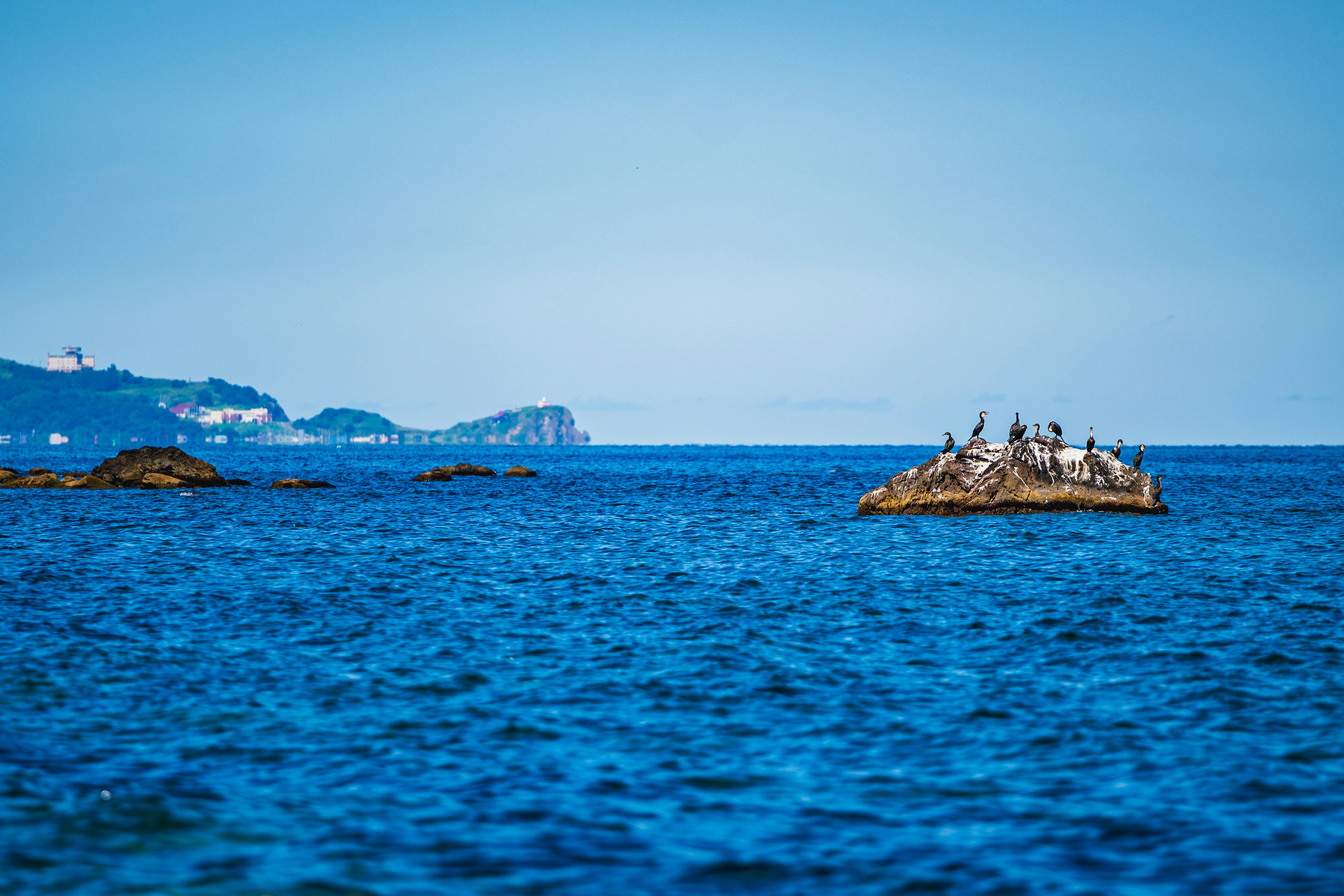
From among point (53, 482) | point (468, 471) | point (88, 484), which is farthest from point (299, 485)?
point (468, 471)

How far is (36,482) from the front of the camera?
226 feet

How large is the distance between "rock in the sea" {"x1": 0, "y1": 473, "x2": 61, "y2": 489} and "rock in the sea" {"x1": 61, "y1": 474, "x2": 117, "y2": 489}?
0.79 metres

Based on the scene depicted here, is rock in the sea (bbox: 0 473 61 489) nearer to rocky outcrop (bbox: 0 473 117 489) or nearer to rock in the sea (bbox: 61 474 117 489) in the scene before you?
rocky outcrop (bbox: 0 473 117 489)

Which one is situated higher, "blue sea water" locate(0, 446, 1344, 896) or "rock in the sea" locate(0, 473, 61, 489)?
"rock in the sea" locate(0, 473, 61, 489)

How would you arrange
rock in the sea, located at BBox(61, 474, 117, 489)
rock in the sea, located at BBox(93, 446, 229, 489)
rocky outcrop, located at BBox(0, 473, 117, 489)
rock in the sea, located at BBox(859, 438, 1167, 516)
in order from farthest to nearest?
rock in the sea, located at BBox(93, 446, 229, 489)
rocky outcrop, located at BBox(0, 473, 117, 489)
rock in the sea, located at BBox(61, 474, 117, 489)
rock in the sea, located at BBox(859, 438, 1167, 516)

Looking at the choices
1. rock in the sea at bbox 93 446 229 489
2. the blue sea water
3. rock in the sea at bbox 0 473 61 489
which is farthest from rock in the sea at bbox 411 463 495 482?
the blue sea water

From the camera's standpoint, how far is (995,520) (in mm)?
45312

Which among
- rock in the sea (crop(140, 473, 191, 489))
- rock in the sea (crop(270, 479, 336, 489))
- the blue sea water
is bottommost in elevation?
the blue sea water

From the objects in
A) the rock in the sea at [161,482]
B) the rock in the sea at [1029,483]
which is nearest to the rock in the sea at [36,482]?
the rock in the sea at [161,482]

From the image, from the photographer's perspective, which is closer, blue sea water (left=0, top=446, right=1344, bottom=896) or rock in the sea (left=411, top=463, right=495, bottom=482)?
blue sea water (left=0, top=446, right=1344, bottom=896)

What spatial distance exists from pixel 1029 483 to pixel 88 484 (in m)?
53.8

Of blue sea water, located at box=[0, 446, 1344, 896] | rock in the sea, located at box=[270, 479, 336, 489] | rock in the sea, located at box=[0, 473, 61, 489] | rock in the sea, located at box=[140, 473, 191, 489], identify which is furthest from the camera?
rock in the sea, located at box=[270, 479, 336, 489]

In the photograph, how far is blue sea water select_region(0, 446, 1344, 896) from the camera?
945 centimetres

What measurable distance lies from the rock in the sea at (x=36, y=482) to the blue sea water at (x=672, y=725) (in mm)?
41502
